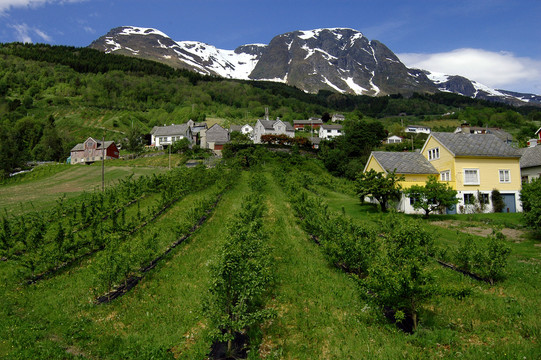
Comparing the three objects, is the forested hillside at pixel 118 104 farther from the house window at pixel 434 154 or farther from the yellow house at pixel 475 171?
the house window at pixel 434 154

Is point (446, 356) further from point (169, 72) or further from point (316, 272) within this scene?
point (169, 72)

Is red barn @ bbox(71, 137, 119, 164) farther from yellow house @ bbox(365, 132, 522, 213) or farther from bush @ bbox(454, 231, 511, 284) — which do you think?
bush @ bbox(454, 231, 511, 284)

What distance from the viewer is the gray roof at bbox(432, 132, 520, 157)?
31953 mm

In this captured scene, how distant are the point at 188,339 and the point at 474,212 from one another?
30755 mm

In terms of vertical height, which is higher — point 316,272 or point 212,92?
point 212,92

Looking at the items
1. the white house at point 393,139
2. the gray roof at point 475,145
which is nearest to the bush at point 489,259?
the gray roof at point 475,145

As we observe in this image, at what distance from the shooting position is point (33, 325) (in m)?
9.98

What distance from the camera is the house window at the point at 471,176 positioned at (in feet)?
104

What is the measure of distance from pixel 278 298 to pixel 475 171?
94.8ft

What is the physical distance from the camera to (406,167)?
33.1 m

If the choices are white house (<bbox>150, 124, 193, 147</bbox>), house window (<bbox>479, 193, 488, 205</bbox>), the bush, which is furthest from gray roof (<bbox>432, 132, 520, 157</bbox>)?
white house (<bbox>150, 124, 193, 147</bbox>)

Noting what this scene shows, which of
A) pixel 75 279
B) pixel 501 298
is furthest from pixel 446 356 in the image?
pixel 75 279

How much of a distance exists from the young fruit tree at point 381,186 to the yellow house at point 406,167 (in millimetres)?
1251

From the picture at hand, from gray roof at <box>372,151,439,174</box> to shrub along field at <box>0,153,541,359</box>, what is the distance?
567 inches
